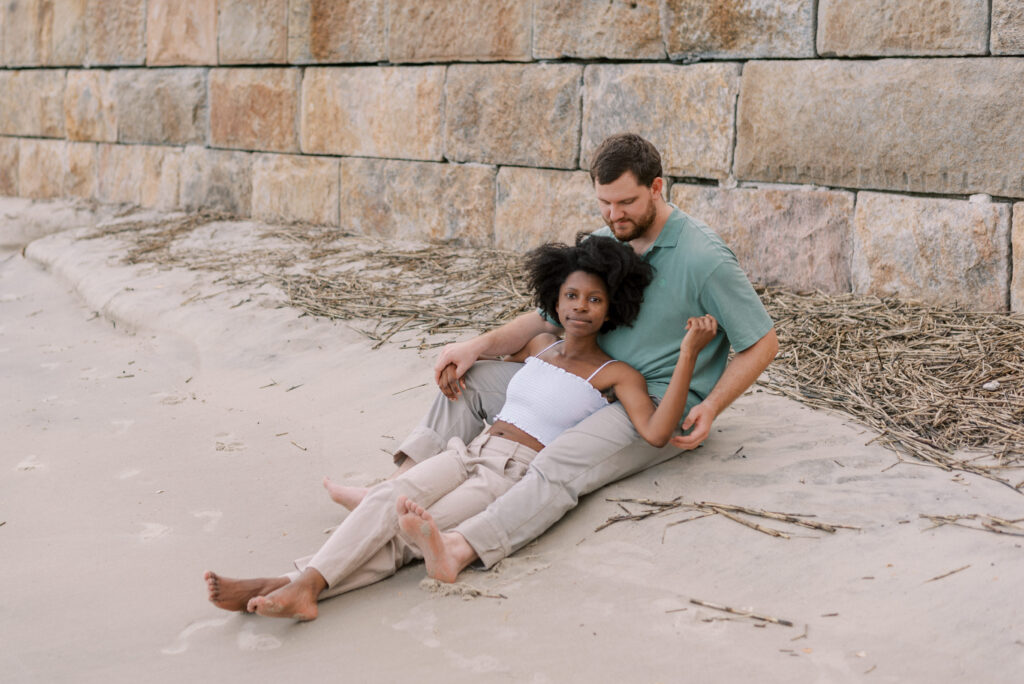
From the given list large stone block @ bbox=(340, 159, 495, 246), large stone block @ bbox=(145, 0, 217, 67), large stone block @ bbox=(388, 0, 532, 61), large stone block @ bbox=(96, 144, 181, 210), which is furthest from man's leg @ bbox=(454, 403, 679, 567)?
large stone block @ bbox=(96, 144, 181, 210)

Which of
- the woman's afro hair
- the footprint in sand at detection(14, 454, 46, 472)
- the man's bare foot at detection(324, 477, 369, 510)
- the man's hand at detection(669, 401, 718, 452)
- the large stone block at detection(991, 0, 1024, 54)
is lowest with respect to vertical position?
the footprint in sand at detection(14, 454, 46, 472)

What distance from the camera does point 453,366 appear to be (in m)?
3.44

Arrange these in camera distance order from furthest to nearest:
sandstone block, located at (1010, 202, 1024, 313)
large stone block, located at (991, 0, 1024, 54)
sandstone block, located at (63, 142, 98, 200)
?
sandstone block, located at (63, 142, 98, 200) → sandstone block, located at (1010, 202, 1024, 313) → large stone block, located at (991, 0, 1024, 54)

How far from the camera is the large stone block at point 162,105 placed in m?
8.37

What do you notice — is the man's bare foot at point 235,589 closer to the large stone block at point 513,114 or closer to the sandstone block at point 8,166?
the large stone block at point 513,114

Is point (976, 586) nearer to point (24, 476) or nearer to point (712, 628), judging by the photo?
point (712, 628)

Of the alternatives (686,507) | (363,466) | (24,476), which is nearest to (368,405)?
(363,466)

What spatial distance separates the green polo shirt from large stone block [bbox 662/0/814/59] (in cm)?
205

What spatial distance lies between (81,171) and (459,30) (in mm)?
4856

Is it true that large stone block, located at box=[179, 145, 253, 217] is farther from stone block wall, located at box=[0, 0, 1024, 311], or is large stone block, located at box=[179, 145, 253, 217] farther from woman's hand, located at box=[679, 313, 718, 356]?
woman's hand, located at box=[679, 313, 718, 356]

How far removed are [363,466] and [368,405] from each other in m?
0.58

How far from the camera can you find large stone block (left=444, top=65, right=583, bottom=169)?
592 centimetres

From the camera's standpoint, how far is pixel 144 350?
5488mm

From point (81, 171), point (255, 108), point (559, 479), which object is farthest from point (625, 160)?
point (81, 171)
